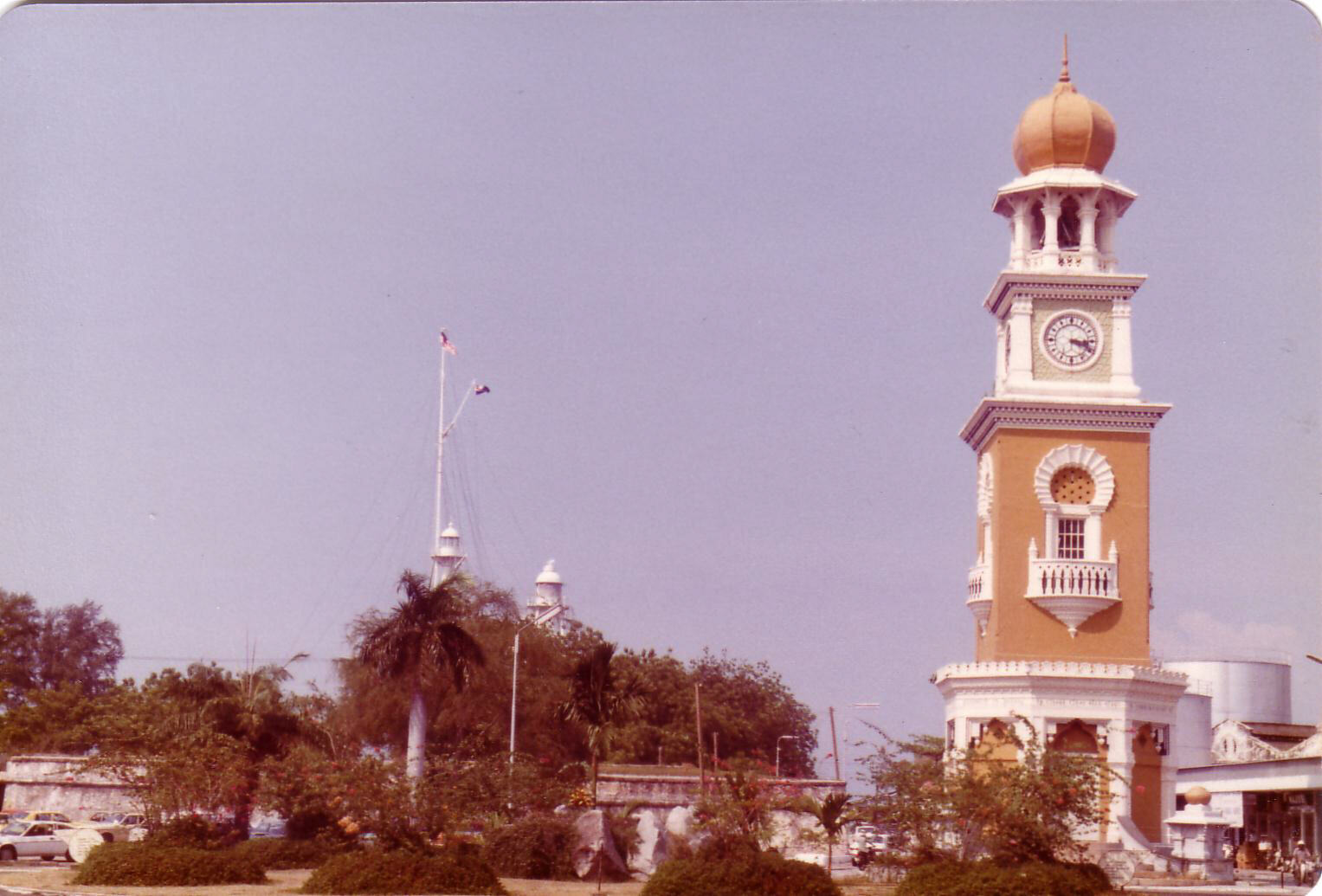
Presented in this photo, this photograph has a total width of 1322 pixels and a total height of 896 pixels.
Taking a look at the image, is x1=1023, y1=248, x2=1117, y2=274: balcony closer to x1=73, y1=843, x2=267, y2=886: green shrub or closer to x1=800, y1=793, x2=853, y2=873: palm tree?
x1=800, y1=793, x2=853, y2=873: palm tree

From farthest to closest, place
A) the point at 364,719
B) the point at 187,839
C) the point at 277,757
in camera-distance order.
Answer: the point at 364,719 < the point at 277,757 < the point at 187,839

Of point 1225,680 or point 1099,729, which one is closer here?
point 1099,729

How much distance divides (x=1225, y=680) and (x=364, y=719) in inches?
1601

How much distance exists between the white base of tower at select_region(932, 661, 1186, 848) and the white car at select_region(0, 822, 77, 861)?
26.6 meters

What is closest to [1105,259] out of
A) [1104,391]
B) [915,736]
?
[1104,391]

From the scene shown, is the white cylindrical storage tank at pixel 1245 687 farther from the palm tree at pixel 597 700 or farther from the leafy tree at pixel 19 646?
the leafy tree at pixel 19 646

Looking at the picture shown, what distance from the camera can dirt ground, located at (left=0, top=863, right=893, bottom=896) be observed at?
34.0 metres

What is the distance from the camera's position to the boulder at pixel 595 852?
41.6 meters

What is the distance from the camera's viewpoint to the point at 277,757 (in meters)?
45.3

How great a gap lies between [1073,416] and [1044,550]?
4.35 meters

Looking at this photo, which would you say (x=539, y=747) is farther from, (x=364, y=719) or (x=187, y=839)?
(x=187, y=839)

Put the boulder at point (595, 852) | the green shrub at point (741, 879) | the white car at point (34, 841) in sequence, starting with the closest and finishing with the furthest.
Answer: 1. the green shrub at point (741, 879)
2. the boulder at point (595, 852)
3. the white car at point (34, 841)

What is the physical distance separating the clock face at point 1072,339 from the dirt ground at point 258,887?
71.6ft

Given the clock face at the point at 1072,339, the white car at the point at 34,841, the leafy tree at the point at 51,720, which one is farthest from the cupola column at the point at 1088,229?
the leafy tree at the point at 51,720
